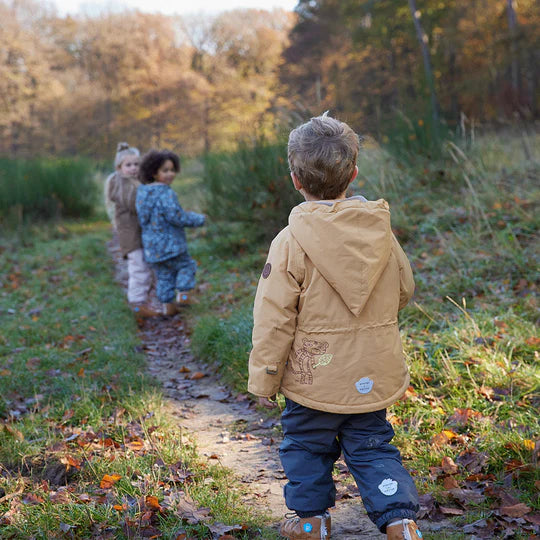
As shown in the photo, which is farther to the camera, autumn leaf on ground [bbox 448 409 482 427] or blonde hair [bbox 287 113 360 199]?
autumn leaf on ground [bbox 448 409 482 427]

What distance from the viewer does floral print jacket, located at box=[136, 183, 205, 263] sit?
6.39 m

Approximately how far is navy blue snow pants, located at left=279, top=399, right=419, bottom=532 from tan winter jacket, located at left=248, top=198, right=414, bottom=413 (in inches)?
4.7

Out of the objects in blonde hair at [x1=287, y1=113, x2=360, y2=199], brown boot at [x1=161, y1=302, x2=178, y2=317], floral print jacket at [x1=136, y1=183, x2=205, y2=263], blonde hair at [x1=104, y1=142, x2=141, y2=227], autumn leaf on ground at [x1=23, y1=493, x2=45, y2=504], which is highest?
blonde hair at [x1=287, y1=113, x2=360, y2=199]

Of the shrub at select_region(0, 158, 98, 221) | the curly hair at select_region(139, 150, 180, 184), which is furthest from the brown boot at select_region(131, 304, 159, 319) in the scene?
the shrub at select_region(0, 158, 98, 221)

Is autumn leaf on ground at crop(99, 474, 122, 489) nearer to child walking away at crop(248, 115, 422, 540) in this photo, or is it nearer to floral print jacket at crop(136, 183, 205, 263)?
child walking away at crop(248, 115, 422, 540)

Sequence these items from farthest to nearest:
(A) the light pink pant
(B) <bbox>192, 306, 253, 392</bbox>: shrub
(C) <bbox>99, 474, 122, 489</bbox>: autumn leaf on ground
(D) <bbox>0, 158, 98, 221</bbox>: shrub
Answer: (D) <bbox>0, 158, 98, 221</bbox>: shrub
(A) the light pink pant
(B) <bbox>192, 306, 253, 392</bbox>: shrub
(C) <bbox>99, 474, 122, 489</bbox>: autumn leaf on ground

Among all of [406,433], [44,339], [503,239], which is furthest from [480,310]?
[44,339]

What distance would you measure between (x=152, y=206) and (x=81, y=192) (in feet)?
32.2

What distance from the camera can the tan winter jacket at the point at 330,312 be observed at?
2191 millimetres

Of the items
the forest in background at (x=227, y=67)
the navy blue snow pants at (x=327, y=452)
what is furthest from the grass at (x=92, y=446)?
the forest in background at (x=227, y=67)

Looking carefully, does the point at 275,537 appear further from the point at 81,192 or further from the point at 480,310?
the point at 81,192

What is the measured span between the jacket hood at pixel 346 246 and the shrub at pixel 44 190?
38.8 feet

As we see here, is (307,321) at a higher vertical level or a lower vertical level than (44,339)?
higher

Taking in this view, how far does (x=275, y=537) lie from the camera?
8.31ft
